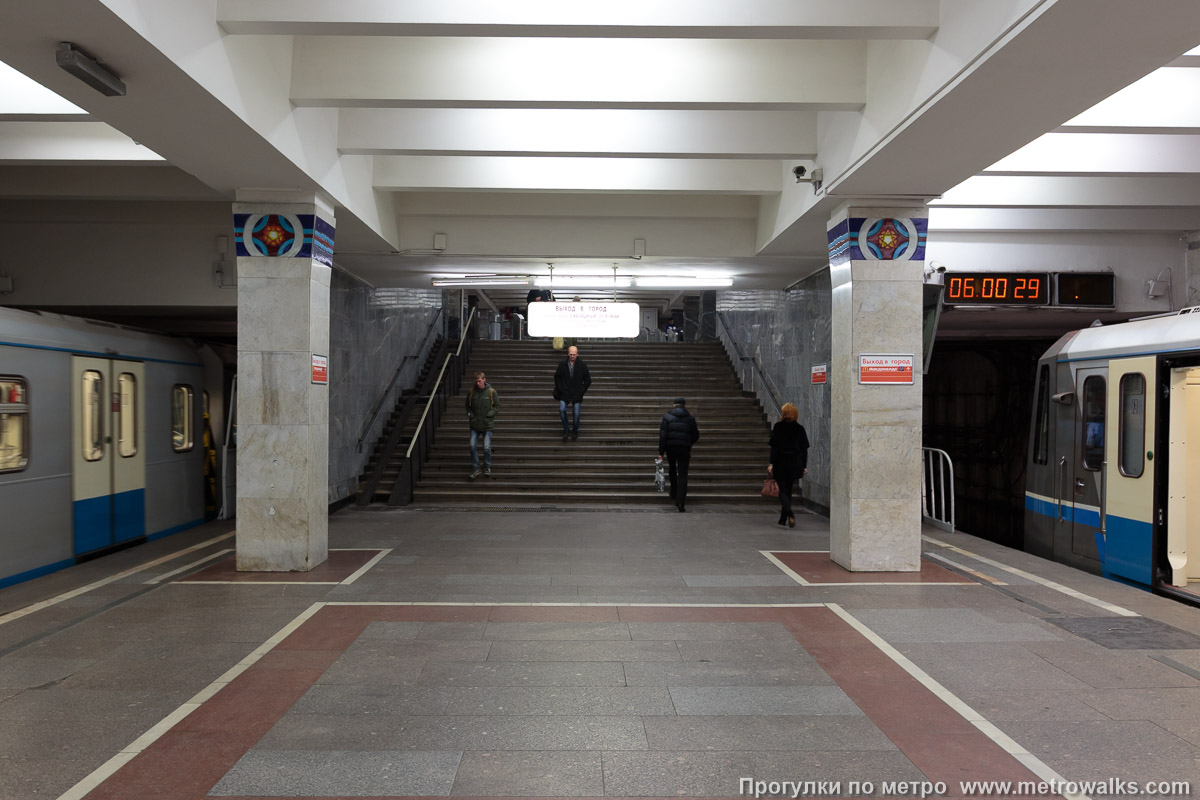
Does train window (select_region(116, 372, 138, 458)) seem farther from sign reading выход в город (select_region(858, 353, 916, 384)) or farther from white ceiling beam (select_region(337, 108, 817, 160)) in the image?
sign reading выход в город (select_region(858, 353, 916, 384))

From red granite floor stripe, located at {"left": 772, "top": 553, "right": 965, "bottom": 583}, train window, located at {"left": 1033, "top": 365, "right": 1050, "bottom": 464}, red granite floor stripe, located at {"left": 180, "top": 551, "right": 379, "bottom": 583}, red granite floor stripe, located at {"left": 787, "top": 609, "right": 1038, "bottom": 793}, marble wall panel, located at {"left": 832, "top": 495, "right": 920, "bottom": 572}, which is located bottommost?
red granite floor stripe, located at {"left": 787, "top": 609, "right": 1038, "bottom": 793}

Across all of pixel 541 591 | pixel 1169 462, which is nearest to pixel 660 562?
pixel 541 591

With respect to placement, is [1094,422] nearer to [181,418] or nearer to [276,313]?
[276,313]

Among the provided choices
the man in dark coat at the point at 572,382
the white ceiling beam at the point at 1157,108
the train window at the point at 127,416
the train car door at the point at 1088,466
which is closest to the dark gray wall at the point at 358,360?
the train window at the point at 127,416

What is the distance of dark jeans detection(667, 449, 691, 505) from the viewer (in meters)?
11.6

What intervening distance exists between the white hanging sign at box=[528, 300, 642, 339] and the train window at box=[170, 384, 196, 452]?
4.59m

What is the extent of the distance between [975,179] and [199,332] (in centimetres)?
1298

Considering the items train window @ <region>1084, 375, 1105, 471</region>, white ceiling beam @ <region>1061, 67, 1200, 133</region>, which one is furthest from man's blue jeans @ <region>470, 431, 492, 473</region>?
white ceiling beam @ <region>1061, 67, 1200, 133</region>

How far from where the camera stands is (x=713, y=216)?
10.7 metres

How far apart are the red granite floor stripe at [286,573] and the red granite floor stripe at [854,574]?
4.13m

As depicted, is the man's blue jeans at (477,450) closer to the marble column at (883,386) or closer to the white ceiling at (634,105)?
the white ceiling at (634,105)

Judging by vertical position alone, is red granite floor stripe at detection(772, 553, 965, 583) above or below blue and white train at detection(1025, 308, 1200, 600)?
below

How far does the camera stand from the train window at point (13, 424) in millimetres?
7117

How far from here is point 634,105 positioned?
6434mm
